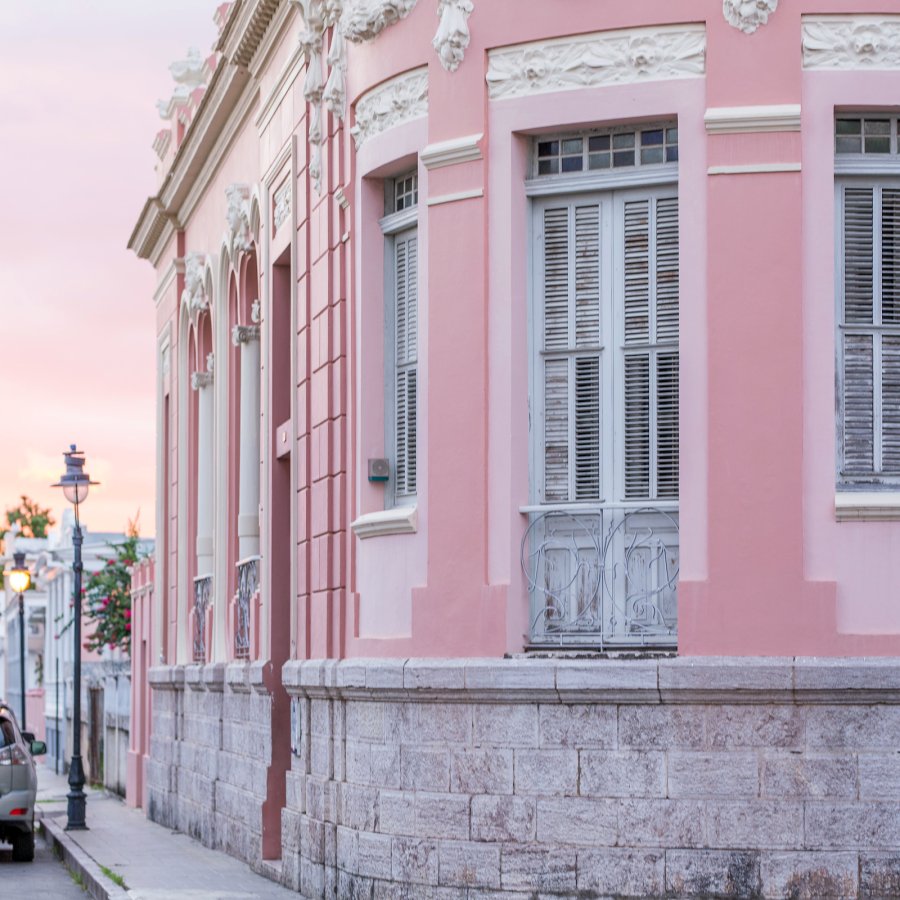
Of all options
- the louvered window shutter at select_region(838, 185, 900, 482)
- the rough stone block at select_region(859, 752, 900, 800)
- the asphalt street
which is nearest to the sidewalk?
the asphalt street

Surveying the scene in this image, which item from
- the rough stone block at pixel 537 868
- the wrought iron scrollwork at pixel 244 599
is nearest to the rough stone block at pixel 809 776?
the rough stone block at pixel 537 868

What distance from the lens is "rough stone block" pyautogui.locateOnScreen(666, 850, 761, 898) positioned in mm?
12695

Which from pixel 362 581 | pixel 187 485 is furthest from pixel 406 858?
pixel 187 485

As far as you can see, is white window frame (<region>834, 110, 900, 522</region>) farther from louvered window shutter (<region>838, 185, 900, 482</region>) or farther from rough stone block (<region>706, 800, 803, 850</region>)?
rough stone block (<region>706, 800, 803, 850</region>)

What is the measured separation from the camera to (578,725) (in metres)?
13.3

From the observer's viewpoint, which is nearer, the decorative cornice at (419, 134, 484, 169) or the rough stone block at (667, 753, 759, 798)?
the rough stone block at (667, 753, 759, 798)

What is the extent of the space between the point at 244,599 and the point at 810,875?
35.6 feet

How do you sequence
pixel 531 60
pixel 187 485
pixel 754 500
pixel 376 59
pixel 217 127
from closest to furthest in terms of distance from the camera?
1. pixel 754 500
2. pixel 531 60
3. pixel 376 59
4. pixel 217 127
5. pixel 187 485

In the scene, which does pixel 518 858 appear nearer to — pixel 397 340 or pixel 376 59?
pixel 397 340

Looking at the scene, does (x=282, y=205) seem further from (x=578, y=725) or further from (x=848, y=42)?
(x=578, y=725)

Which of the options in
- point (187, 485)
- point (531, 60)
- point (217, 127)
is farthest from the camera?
point (187, 485)

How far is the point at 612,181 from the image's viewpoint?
544 inches

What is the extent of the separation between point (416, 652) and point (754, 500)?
2.83 meters

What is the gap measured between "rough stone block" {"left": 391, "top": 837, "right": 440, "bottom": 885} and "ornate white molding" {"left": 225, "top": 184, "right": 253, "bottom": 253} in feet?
32.7
